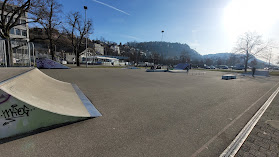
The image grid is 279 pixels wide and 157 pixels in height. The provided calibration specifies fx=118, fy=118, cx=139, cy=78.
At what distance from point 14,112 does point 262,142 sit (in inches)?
225

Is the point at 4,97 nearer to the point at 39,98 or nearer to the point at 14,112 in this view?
the point at 14,112

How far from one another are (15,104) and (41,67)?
906 inches

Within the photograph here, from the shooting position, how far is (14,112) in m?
2.52

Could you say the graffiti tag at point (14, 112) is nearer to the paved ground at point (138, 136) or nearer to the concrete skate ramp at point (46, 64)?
the paved ground at point (138, 136)

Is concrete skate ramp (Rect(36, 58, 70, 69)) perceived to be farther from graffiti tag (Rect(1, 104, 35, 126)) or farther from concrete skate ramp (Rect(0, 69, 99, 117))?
graffiti tag (Rect(1, 104, 35, 126))

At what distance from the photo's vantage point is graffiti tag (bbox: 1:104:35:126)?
245 centimetres

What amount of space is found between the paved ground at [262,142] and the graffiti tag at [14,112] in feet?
15.0

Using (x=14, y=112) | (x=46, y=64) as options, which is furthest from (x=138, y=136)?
(x=46, y=64)

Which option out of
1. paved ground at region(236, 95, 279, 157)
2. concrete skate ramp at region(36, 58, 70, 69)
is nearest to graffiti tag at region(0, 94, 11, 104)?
paved ground at region(236, 95, 279, 157)

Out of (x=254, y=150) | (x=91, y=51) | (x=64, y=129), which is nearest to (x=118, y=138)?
(x=64, y=129)

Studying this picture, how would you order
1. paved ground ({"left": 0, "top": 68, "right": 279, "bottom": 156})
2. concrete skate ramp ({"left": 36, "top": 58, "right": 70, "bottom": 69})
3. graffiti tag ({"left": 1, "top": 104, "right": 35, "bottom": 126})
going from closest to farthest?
paved ground ({"left": 0, "top": 68, "right": 279, "bottom": 156}) → graffiti tag ({"left": 1, "top": 104, "right": 35, "bottom": 126}) → concrete skate ramp ({"left": 36, "top": 58, "right": 70, "bottom": 69})

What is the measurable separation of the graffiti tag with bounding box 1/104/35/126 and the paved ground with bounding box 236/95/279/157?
4576 mm

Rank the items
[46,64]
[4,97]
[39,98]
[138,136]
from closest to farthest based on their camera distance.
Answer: [4,97] → [138,136] → [39,98] → [46,64]

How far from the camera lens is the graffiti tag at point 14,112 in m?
2.45
